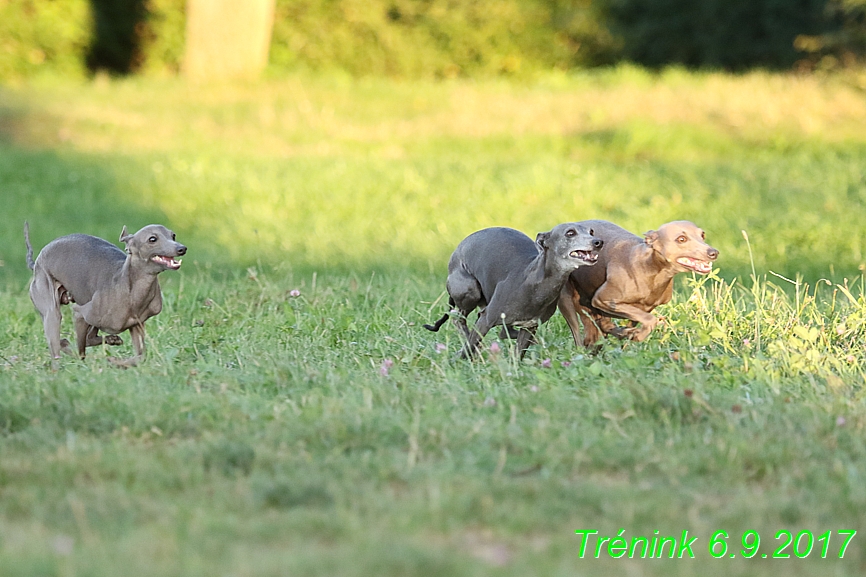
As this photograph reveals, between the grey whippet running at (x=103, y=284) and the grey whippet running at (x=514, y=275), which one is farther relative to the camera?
the grey whippet running at (x=103, y=284)

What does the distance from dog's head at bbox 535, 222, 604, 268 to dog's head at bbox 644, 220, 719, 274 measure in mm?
311

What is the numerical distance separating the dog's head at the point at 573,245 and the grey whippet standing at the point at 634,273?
29 cm

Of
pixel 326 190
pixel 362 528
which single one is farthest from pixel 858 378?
pixel 326 190

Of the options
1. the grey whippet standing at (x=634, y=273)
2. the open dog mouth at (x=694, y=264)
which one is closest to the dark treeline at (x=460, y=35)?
the grey whippet standing at (x=634, y=273)

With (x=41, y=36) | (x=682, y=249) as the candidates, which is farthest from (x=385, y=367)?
(x=41, y=36)

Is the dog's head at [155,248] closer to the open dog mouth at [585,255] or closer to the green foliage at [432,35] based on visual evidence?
the open dog mouth at [585,255]

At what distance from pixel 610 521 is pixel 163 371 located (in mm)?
2750

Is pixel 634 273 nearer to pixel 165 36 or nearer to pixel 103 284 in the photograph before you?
pixel 103 284

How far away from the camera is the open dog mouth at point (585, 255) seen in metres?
5.76

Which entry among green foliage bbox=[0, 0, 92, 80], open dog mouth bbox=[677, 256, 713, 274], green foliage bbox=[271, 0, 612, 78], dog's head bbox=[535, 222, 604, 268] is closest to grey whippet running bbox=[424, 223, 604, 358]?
dog's head bbox=[535, 222, 604, 268]

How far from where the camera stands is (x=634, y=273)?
598cm

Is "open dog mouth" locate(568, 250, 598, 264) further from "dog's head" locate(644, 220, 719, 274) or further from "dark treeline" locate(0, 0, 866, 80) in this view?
"dark treeline" locate(0, 0, 866, 80)

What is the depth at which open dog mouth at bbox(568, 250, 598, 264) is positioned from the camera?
5758mm

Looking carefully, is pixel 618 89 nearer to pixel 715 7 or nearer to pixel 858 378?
pixel 715 7
